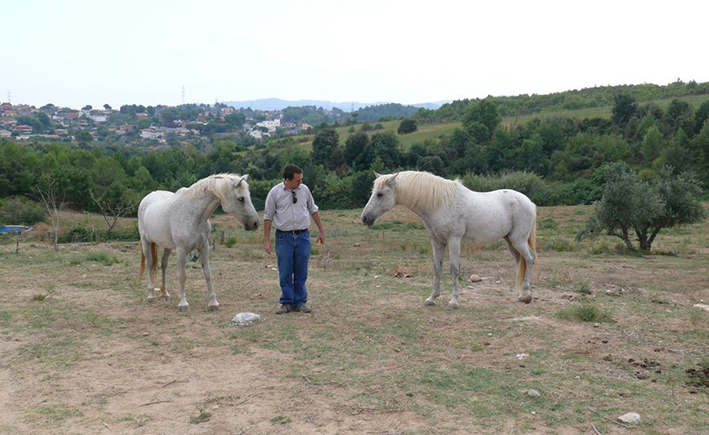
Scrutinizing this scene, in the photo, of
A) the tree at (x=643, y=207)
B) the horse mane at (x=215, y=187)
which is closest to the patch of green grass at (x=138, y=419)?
the horse mane at (x=215, y=187)

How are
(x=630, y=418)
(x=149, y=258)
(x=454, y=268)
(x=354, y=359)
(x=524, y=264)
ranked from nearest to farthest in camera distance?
(x=630, y=418), (x=354, y=359), (x=454, y=268), (x=524, y=264), (x=149, y=258)

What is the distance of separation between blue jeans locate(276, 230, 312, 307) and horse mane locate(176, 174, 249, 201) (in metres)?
0.93

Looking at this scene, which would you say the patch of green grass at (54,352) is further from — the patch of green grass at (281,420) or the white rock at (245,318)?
the patch of green grass at (281,420)

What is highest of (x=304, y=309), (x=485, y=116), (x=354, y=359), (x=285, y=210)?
(x=485, y=116)

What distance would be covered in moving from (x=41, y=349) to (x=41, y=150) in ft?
201

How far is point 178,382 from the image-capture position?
5.02 meters

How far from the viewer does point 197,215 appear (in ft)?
25.5

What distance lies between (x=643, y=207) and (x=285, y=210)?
13492 mm

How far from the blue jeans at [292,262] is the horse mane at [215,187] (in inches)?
36.8

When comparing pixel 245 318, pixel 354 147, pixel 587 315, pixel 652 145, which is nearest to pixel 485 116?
pixel 354 147

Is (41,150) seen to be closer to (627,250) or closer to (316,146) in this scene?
(316,146)

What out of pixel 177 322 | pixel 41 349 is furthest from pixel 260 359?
pixel 41 349

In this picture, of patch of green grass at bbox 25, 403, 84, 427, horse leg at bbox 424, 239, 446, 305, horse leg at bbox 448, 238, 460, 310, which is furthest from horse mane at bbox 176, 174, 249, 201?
patch of green grass at bbox 25, 403, 84, 427

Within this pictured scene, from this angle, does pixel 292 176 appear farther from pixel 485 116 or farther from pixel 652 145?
pixel 485 116
